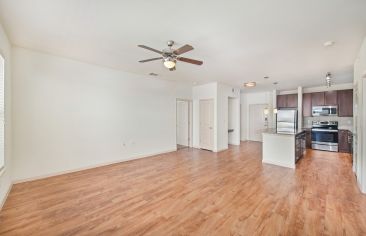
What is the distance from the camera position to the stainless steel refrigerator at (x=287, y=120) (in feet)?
23.8

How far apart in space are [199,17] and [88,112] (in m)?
3.61

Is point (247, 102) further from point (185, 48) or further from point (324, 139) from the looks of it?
point (185, 48)

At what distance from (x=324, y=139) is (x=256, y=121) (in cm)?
296

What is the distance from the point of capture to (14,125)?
3.40m

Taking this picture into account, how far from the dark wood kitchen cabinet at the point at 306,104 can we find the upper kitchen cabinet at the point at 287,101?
1.08 feet

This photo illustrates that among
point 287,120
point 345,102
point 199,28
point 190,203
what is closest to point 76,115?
point 190,203

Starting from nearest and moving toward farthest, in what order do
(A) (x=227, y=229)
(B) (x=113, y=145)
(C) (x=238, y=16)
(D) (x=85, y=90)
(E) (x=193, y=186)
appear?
1. (A) (x=227, y=229)
2. (C) (x=238, y=16)
3. (E) (x=193, y=186)
4. (D) (x=85, y=90)
5. (B) (x=113, y=145)

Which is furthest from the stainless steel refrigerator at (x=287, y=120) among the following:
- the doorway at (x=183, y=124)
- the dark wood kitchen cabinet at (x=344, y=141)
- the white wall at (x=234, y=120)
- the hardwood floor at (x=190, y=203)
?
the doorway at (x=183, y=124)

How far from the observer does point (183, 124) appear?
7.68 metres

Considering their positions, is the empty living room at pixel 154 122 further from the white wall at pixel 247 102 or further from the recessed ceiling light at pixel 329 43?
the white wall at pixel 247 102

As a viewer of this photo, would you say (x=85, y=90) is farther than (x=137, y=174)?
Yes

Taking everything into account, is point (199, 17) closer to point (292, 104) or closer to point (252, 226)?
point (252, 226)

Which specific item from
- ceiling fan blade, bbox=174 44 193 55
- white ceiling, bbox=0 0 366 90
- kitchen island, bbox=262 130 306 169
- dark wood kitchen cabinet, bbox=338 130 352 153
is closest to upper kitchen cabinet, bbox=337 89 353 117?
dark wood kitchen cabinet, bbox=338 130 352 153

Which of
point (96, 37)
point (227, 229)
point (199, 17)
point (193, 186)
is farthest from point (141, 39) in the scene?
point (227, 229)
